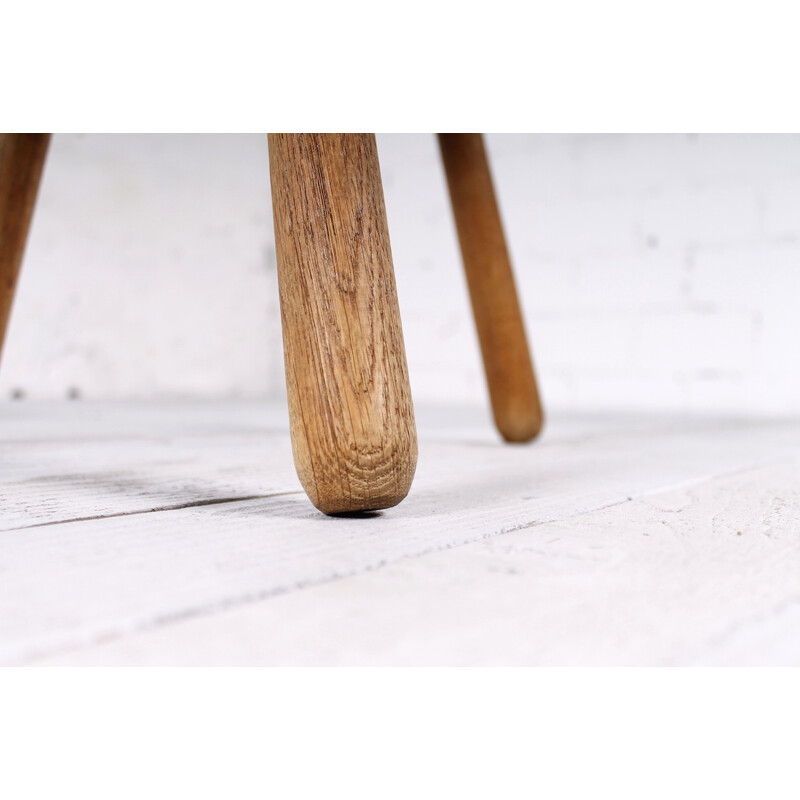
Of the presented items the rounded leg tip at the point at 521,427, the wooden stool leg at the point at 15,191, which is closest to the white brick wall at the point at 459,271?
the rounded leg tip at the point at 521,427

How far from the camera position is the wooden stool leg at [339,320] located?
1.29ft

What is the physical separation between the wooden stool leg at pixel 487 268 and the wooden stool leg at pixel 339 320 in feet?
1.36

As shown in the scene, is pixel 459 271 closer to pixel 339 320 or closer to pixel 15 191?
pixel 15 191

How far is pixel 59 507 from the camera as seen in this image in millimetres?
475

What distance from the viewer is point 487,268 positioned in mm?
825

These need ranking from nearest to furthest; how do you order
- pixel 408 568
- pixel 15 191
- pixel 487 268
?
pixel 408 568, pixel 15 191, pixel 487 268

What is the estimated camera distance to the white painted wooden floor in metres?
0.26

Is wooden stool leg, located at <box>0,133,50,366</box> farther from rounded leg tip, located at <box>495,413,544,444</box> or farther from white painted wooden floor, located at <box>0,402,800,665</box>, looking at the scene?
rounded leg tip, located at <box>495,413,544,444</box>

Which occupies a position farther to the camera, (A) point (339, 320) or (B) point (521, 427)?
(B) point (521, 427)

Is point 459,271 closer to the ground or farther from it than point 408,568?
closer to the ground

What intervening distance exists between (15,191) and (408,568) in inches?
18.6

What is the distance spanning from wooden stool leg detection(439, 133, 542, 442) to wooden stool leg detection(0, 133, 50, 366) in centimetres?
35

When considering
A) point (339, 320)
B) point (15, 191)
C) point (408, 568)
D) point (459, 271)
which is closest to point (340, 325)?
point (339, 320)
